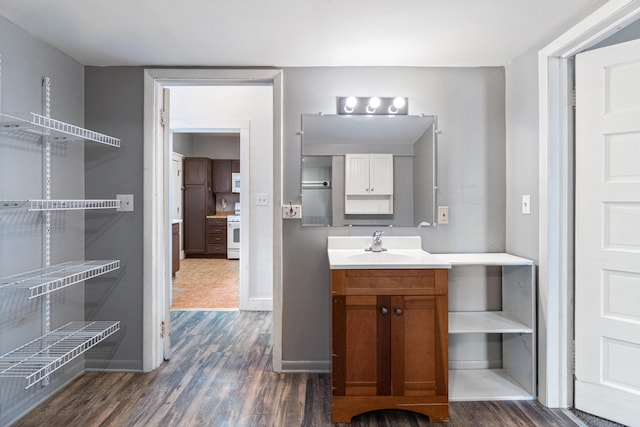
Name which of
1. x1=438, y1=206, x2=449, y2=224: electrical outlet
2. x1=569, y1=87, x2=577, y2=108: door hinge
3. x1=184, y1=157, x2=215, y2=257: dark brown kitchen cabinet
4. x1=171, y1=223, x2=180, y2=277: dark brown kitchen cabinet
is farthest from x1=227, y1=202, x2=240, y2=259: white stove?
x1=569, y1=87, x2=577, y2=108: door hinge

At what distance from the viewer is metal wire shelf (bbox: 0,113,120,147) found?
1.75m

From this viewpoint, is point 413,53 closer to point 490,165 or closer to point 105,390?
point 490,165

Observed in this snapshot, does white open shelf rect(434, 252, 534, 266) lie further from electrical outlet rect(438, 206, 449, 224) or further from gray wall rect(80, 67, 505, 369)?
electrical outlet rect(438, 206, 449, 224)

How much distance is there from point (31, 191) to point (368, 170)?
2.04 m

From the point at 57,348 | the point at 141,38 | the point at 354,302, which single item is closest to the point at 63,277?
the point at 57,348

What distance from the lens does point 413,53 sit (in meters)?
2.33

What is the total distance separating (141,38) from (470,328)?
2.57 metres

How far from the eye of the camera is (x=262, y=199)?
385cm

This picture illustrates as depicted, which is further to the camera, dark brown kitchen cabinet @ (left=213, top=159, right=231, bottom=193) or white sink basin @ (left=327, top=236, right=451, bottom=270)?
dark brown kitchen cabinet @ (left=213, top=159, right=231, bottom=193)

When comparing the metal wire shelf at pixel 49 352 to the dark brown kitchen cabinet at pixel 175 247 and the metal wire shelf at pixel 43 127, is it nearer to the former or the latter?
the metal wire shelf at pixel 43 127

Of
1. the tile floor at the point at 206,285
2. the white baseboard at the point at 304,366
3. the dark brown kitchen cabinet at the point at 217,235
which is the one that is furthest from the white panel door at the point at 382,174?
the dark brown kitchen cabinet at the point at 217,235

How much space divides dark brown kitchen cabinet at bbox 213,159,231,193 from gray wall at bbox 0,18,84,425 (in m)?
5.01

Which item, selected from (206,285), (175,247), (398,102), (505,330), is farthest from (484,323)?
(175,247)

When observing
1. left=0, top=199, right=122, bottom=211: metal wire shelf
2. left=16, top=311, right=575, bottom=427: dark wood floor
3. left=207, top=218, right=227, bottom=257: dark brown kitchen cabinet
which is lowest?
left=16, top=311, right=575, bottom=427: dark wood floor
